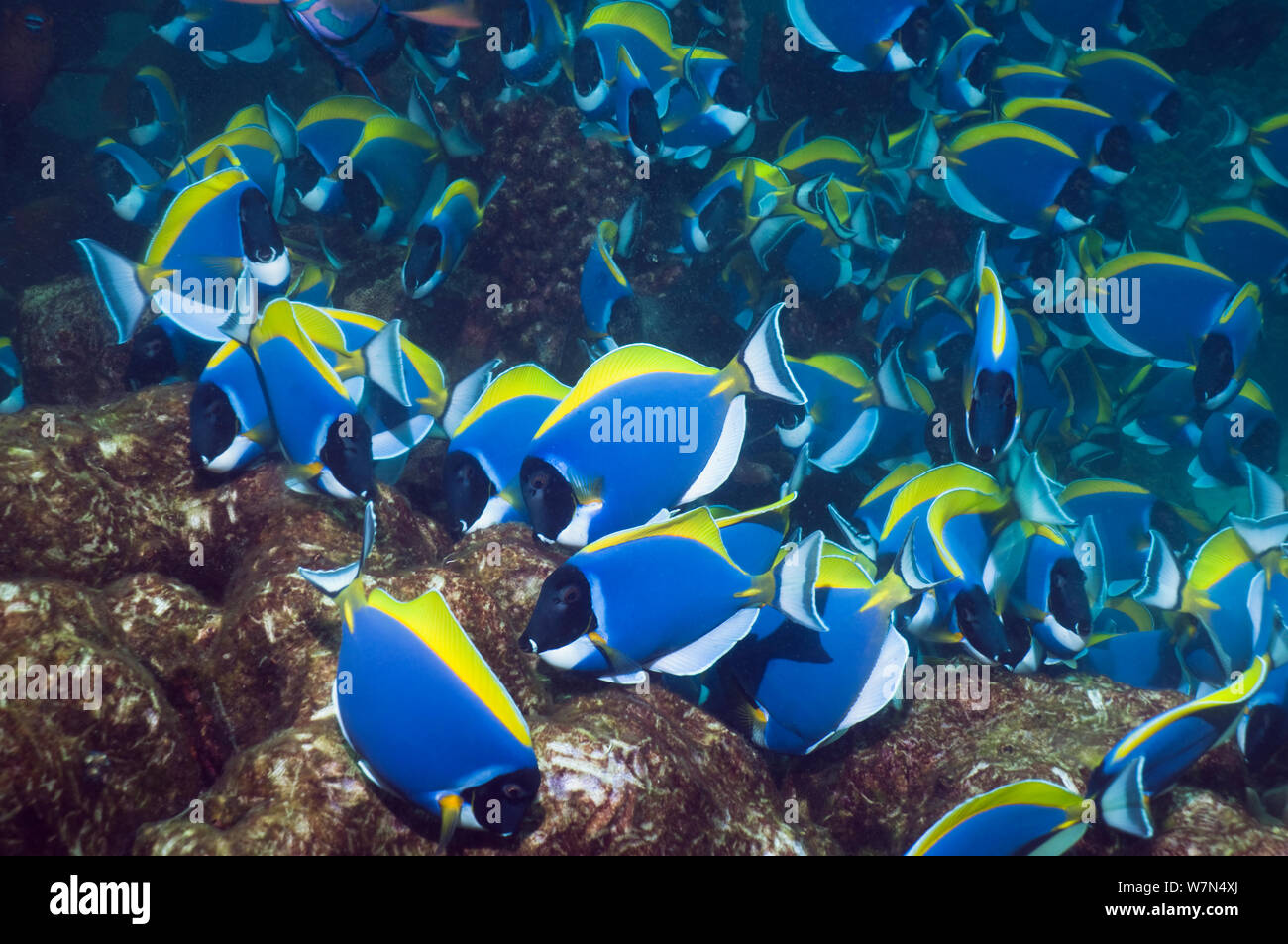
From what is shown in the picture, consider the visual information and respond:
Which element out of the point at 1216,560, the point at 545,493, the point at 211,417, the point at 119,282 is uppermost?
the point at 119,282

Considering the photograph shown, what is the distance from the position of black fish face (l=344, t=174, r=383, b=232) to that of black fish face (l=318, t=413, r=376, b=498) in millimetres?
2183

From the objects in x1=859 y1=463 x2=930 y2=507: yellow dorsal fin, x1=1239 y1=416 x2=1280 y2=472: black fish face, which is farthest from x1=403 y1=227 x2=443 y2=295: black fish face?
x1=1239 y1=416 x2=1280 y2=472: black fish face

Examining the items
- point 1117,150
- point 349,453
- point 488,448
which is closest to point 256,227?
point 349,453

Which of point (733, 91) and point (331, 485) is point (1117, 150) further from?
point (331, 485)

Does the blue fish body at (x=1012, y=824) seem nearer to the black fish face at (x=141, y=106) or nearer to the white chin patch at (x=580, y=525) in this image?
the white chin patch at (x=580, y=525)

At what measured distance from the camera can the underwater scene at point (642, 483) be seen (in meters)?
1.80

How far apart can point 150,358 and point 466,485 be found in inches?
80.5

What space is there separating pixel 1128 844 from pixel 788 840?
1088 mm

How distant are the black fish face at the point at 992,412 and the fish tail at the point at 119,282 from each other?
335cm

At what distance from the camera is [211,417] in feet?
8.40
